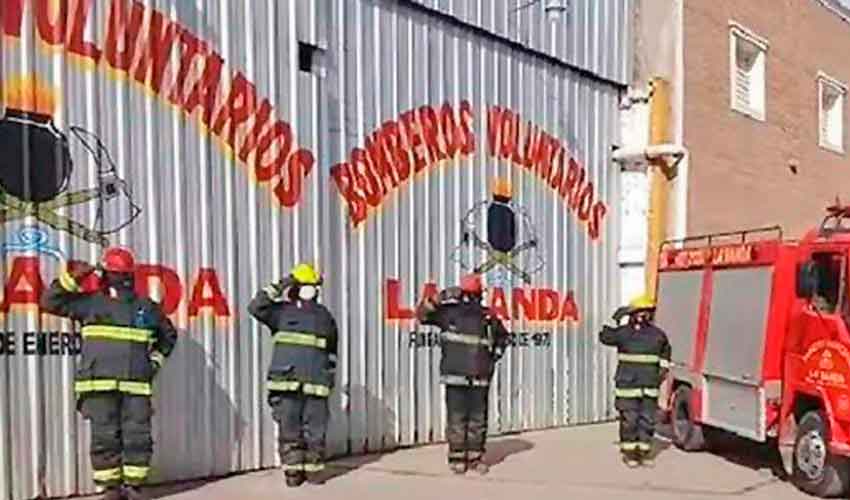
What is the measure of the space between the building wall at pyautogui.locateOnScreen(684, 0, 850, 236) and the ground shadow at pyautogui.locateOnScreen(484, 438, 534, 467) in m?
5.60

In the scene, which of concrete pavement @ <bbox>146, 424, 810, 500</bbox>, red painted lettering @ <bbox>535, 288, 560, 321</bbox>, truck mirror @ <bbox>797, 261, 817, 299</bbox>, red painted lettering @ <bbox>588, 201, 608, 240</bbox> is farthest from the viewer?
red painted lettering @ <bbox>588, 201, 608, 240</bbox>

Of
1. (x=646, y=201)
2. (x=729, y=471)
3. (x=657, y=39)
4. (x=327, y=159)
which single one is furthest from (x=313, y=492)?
(x=657, y=39)

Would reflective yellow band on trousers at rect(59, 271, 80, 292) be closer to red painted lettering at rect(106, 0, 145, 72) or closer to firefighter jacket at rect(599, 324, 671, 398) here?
red painted lettering at rect(106, 0, 145, 72)

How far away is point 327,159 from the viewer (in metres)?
12.1

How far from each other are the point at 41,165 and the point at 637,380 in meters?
6.36

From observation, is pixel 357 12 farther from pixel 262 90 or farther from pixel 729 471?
pixel 729 471

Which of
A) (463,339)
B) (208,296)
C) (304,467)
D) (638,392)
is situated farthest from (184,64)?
(638,392)

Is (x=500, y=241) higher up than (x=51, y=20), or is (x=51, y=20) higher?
(x=51, y=20)

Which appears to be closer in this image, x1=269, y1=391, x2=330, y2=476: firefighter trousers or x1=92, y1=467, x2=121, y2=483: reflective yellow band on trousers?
x1=92, y1=467, x2=121, y2=483: reflective yellow band on trousers

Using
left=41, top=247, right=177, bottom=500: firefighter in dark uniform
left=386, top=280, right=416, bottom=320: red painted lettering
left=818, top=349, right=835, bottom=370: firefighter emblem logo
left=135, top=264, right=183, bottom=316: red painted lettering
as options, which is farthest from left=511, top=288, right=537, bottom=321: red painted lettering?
left=41, top=247, right=177, bottom=500: firefighter in dark uniform

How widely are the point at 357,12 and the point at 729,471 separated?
245 inches

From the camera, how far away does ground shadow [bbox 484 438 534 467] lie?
12453mm

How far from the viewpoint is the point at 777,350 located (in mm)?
11359

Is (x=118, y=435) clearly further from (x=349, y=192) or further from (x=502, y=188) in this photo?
(x=502, y=188)
